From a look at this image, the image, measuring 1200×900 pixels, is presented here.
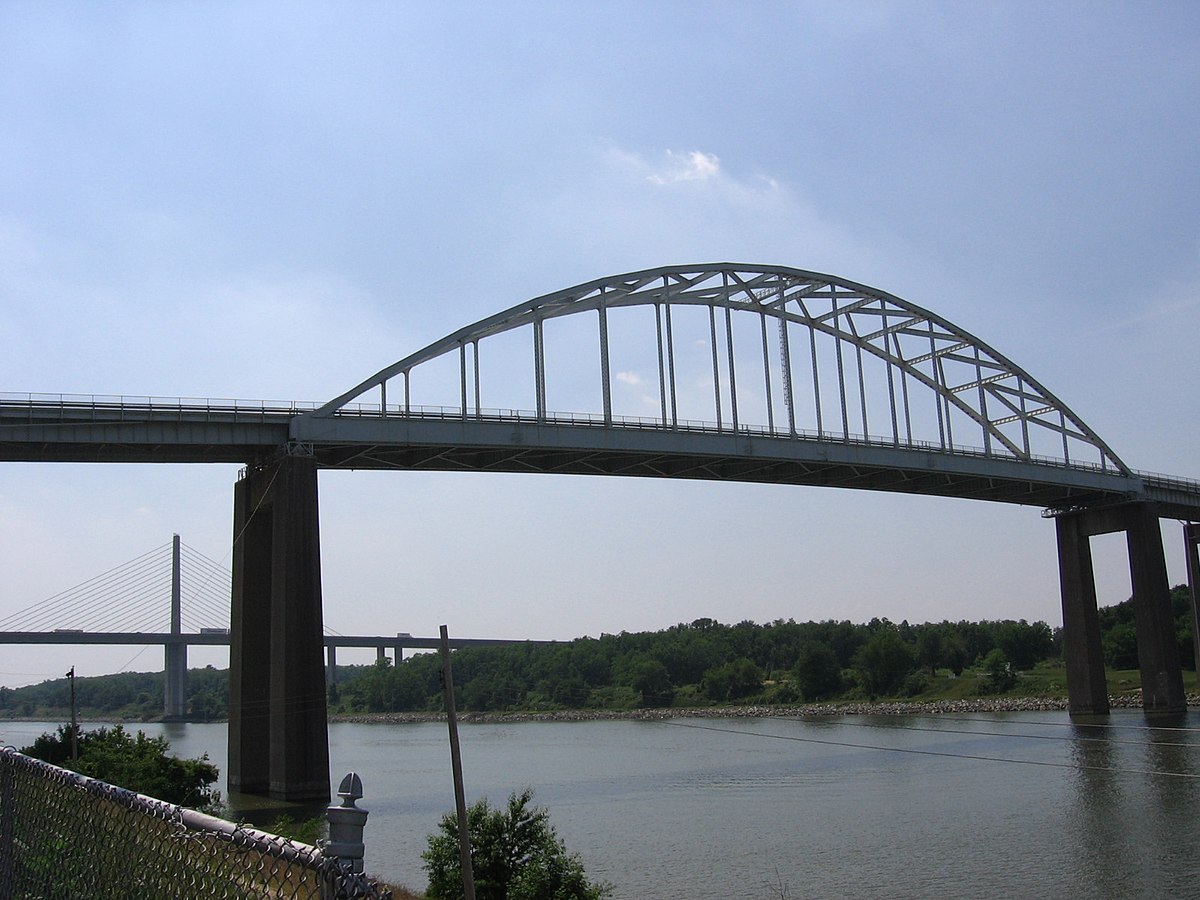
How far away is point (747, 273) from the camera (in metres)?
54.3

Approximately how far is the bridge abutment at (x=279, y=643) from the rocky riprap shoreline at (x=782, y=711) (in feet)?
182

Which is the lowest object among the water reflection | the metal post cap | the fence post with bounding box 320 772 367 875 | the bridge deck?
the water reflection

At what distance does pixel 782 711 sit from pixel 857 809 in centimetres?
6169

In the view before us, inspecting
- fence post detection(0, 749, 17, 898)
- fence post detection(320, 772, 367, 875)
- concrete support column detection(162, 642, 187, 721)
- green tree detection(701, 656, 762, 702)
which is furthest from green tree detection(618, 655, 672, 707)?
fence post detection(320, 772, 367, 875)

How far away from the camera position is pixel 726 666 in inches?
4158

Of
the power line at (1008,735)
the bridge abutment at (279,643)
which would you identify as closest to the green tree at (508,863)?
the bridge abutment at (279,643)

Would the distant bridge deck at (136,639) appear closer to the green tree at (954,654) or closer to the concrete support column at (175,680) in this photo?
the concrete support column at (175,680)

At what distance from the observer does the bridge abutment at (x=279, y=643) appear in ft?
107

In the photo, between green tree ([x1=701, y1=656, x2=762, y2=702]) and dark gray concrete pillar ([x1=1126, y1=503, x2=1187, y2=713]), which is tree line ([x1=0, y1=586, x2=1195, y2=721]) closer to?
green tree ([x1=701, y1=656, x2=762, y2=702])

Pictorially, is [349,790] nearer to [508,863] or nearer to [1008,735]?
[508,863]

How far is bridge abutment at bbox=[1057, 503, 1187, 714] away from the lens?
60.9 m

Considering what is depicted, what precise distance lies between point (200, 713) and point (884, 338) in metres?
91.7

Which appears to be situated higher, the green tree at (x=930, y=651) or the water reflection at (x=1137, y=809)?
the green tree at (x=930, y=651)

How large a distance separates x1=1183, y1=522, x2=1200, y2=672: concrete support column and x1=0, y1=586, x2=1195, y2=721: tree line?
13.0 m
